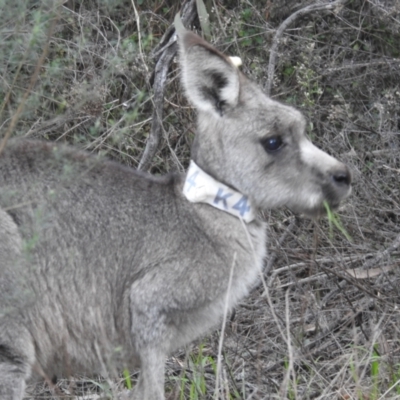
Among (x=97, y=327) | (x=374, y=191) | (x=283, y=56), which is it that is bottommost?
(x=374, y=191)

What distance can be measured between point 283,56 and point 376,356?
2465mm

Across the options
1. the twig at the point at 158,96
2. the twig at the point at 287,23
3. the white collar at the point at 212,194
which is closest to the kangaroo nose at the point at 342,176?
the white collar at the point at 212,194

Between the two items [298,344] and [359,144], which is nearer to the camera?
[298,344]

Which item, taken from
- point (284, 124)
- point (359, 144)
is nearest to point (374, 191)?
point (359, 144)

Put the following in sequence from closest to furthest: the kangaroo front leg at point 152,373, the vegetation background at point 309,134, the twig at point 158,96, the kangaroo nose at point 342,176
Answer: the kangaroo front leg at point 152,373
the kangaroo nose at point 342,176
the vegetation background at point 309,134
the twig at point 158,96

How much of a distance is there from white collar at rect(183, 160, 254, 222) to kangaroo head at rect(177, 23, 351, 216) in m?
0.03

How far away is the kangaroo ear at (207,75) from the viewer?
4.54 meters

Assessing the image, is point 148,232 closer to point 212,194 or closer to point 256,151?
point 212,194

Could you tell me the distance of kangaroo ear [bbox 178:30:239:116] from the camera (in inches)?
179

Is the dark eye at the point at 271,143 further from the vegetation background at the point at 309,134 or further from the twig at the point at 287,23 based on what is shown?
the twig at the point at 287,23

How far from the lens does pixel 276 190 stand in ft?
15.4

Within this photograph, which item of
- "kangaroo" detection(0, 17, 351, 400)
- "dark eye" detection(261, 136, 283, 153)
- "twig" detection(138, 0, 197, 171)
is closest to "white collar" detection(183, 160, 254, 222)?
"kangaroo" detection(0, 17, 351, 400)

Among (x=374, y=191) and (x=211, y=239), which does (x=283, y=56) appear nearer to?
(x=374, y=191)

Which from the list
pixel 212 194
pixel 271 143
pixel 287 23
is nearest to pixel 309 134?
pixel 287 23
